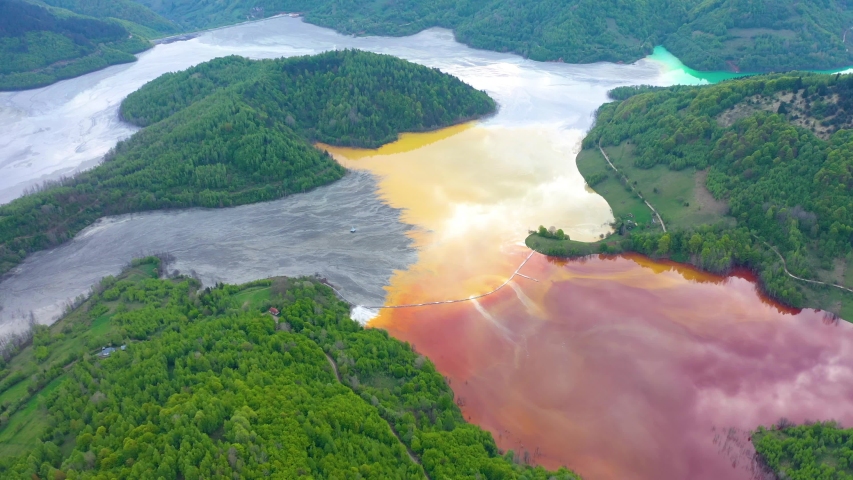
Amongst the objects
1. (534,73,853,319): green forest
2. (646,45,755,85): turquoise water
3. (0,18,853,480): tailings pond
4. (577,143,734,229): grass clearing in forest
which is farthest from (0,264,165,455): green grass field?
(646,45,755,85): turquoise water

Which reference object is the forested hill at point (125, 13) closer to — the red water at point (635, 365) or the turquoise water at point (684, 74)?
the turquoise water at point (684, 74)

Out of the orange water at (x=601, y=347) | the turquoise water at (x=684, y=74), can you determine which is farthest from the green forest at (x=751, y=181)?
the turquoise water at (x=684, y=74)

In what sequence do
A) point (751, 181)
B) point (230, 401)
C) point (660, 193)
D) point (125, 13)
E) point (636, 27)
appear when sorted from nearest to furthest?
point (230, 401), point (751, 181), point (660, 193), point (636, 27), point (125, 13)

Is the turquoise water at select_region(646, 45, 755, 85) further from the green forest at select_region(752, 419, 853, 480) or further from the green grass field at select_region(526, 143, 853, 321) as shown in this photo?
the green forest at select_region(752, 419, 853, 480)

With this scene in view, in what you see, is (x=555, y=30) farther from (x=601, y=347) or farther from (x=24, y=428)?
(x=24, y=428)

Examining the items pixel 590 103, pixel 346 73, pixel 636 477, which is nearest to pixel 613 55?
pixel 590 103

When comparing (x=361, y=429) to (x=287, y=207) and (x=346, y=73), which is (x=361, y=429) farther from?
(x=346, y=73)

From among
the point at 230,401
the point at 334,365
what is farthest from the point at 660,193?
the point at 230,401
